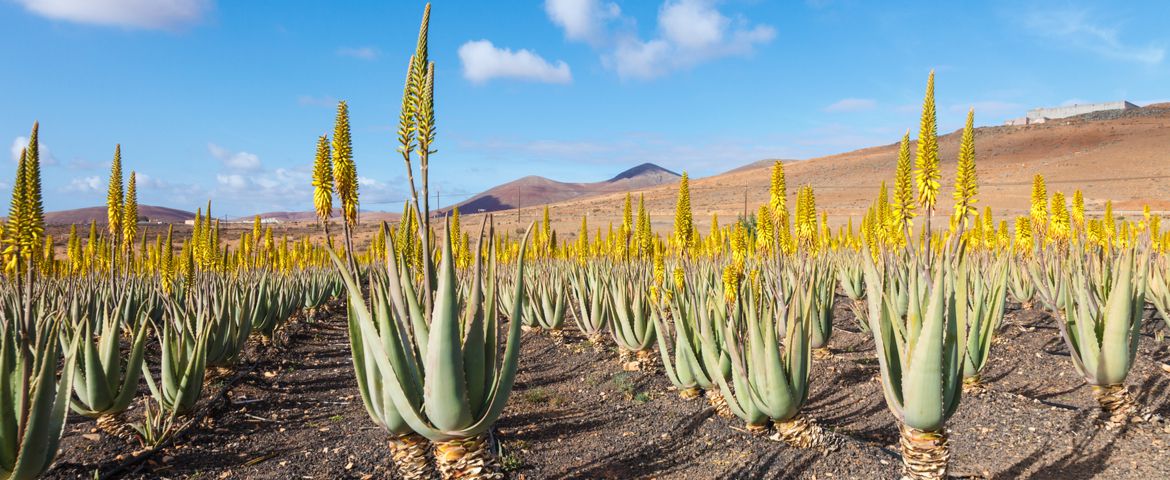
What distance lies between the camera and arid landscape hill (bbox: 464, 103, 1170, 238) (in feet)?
143

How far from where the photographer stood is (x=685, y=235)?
5.72m

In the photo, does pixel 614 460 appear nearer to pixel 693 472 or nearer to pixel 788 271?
pixel 693 472

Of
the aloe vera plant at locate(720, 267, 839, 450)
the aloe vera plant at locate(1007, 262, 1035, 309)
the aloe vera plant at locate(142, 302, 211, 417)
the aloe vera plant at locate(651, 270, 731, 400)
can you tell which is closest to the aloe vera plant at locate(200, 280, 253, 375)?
the aloe vera plant at locate(142, 302, 211, 417)

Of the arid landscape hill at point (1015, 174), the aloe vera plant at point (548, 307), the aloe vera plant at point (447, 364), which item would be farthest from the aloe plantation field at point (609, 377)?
the arid landscape hill at point (1015, 174)

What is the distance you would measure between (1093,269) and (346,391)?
867 cm

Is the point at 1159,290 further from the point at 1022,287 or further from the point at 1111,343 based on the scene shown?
the point at 1111,343

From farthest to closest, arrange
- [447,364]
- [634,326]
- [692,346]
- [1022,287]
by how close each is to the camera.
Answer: [1022,287] < [634,326] < [692,346] < [447,364]

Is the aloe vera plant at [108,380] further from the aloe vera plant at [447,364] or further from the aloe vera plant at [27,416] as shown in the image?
the aloe vera plant at [447,364]

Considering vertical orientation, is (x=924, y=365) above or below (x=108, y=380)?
above

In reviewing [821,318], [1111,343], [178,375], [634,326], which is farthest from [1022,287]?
[178,375]

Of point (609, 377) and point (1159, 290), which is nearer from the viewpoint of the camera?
point (609, 377)

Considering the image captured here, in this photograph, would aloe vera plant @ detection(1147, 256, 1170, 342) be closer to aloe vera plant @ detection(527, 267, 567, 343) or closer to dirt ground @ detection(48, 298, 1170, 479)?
dirt ground @ detection(48, 298, 1170, 479)

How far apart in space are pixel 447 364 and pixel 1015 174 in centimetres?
6520

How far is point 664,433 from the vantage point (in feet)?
14.9
